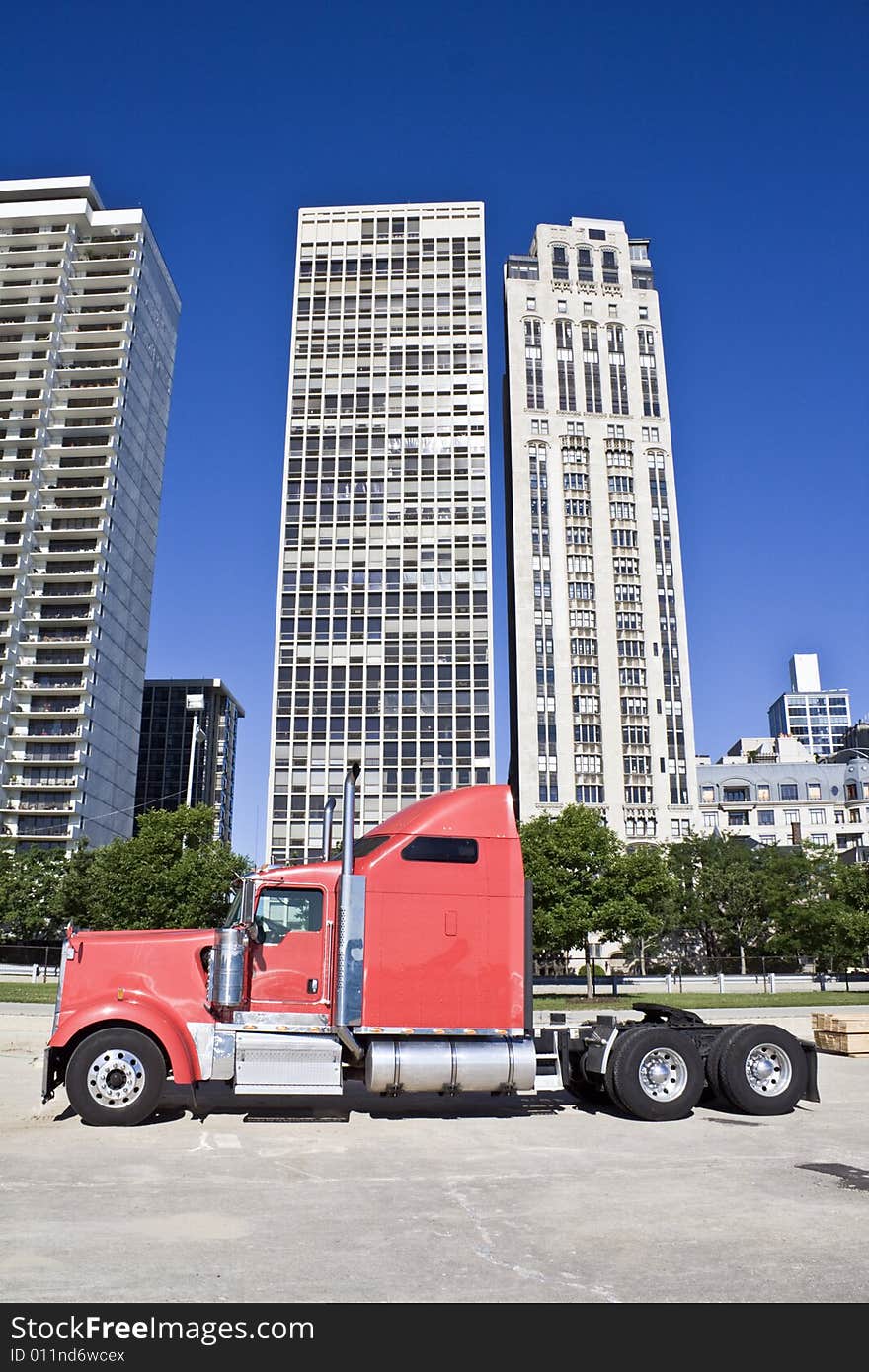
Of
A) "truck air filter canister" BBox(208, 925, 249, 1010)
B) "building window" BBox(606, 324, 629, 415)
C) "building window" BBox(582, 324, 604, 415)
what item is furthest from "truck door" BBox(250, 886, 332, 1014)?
"building window" BBox(606, 324, 629, 415)

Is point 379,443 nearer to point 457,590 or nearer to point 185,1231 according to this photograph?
point 457,590

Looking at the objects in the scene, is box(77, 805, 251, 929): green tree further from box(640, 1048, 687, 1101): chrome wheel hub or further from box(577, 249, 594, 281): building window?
box(577, 249, 594, 281): building window

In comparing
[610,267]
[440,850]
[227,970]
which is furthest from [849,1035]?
[610,267]

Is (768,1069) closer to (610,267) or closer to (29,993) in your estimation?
(29,993)

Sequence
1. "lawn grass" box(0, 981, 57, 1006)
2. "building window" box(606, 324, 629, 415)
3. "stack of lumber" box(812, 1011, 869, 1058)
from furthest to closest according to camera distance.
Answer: "building window" box(606, 324, 629, 415) → "lawn grass" box(0, 981, 57, 1006) → "stack of lumber" box(812, 1011, 869, 1058)

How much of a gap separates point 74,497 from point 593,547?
58.9m

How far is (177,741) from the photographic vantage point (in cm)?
15075

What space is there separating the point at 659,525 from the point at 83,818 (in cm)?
7097

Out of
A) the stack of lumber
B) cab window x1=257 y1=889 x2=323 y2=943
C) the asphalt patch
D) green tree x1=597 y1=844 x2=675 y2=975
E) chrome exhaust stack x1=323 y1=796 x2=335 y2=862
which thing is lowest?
the asphalt patch

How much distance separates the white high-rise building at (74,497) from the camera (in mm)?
96250

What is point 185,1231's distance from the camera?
7340mm

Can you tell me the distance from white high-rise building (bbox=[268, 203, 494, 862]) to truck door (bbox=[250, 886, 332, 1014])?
81049 millimetres

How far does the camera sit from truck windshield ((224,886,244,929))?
13.0 meters
